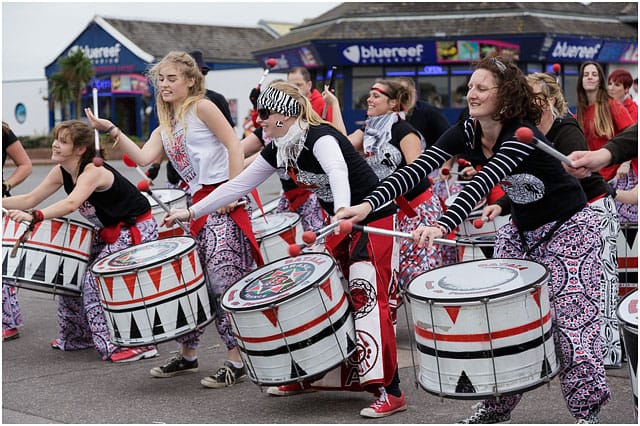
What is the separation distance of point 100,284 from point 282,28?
163 ft

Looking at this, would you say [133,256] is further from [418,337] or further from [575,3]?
[575,3]

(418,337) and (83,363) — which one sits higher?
(418,337)

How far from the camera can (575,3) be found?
1421 inches

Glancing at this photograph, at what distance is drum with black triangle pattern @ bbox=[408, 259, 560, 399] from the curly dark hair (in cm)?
64

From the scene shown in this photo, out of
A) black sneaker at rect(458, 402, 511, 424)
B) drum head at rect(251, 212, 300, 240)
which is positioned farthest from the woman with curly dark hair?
drum head at rect(251, 212, 300, 240)

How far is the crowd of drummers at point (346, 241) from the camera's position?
4.11 metres

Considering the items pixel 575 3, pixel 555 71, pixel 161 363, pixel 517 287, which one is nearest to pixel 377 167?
pixel 555 71

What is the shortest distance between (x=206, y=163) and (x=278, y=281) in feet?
4.25

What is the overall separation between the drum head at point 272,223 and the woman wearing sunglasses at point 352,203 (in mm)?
1359

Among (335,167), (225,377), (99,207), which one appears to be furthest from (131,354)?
(335,167)

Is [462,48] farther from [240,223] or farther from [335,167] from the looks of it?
[335,167]

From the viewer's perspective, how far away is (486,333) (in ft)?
12.7

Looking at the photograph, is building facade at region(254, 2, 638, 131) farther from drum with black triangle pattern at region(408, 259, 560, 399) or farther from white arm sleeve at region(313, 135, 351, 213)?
drum with black triangle pattern at region(408, 259, 560, 399)

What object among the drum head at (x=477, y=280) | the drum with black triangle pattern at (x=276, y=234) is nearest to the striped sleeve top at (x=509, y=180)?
the drum head at (x=477, y=280)
